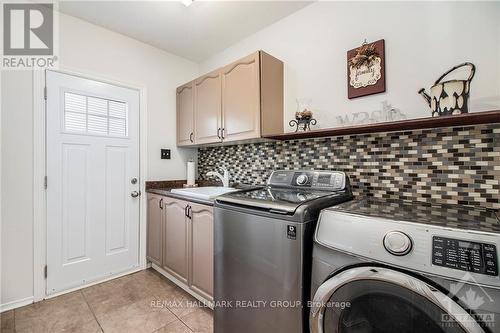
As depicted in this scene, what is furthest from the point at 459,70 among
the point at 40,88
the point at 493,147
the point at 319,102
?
the point at 40,88

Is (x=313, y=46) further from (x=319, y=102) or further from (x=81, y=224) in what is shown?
(x=81, y=224)

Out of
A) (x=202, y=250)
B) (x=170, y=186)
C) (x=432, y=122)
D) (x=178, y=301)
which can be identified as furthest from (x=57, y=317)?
(x=432, y=122)

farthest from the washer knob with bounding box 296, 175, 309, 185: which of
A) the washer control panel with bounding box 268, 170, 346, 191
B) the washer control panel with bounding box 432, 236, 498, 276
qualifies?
the washer control panel with bounding box 432, 236, 498, 276

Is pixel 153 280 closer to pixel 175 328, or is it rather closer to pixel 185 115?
pixel 175 328

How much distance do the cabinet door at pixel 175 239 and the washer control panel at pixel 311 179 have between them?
813 millimetres

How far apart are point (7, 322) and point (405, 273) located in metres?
2.46

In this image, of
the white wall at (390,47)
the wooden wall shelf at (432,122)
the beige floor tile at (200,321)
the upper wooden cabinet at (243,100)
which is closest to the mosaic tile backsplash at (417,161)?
the wooden wall shelf at (432,122)

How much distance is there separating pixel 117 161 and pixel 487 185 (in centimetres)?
276

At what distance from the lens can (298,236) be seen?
1.03 meters

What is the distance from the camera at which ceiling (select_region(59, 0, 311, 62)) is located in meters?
1.84

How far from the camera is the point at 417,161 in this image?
133 cm

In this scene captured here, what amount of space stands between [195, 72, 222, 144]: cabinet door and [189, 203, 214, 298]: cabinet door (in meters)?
0.75

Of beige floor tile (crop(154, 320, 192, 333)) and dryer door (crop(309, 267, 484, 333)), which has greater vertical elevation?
dryer door (crop(309, 267, 484, 333))

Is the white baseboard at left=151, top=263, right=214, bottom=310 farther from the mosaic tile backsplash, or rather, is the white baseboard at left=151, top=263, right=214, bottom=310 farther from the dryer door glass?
the mosaic tile backsplash
